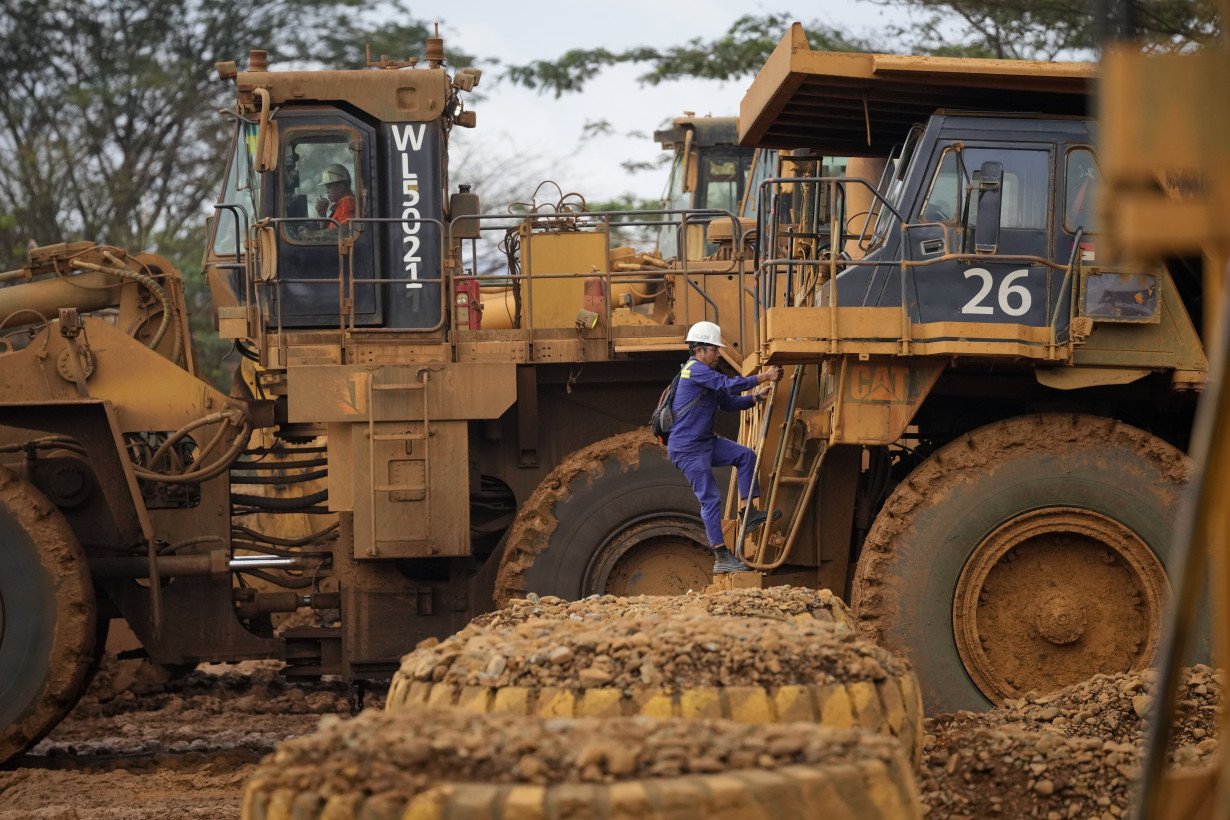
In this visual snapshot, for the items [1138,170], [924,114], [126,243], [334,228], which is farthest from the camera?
[126,243]

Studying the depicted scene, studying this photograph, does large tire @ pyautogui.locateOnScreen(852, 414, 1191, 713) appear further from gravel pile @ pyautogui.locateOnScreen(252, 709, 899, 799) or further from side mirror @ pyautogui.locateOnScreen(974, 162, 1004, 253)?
gravel pile @ pyautogui.locateOnScreen(252, 709, 899, 799)

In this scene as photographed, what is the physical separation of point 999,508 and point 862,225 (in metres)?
2.60

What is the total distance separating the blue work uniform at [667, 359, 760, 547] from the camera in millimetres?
9781

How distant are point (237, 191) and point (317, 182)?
2.50ft

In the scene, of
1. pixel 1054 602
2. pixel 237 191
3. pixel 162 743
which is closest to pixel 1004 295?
pixel 1054 602

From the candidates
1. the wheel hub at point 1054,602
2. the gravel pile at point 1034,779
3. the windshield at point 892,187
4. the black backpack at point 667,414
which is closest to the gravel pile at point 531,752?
the gravel pile at point 1034,779

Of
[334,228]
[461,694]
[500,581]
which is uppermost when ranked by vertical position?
[334,228]

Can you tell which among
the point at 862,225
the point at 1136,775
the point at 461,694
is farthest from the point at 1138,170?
the point at 862,225

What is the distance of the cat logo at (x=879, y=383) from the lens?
8.54 metres

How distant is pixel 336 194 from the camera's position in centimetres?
1154

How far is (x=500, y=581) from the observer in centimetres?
1098

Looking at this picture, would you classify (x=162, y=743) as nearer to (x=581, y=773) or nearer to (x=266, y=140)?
(x=266, y=140)

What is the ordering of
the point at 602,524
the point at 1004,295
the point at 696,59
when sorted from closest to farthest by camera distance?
the point at 1004,295 → the point at 602,524 → the point at 696,59

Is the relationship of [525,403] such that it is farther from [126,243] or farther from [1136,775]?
[126,243]
